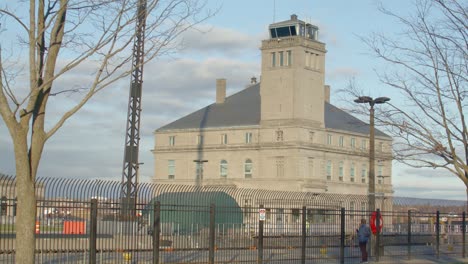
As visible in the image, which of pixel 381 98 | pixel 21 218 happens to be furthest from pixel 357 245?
pixel 21 218

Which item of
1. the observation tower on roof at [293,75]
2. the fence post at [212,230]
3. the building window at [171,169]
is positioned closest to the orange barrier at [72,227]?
the fence post at [212,230]

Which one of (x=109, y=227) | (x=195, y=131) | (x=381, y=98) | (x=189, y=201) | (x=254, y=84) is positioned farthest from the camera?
(x=254, y=84)

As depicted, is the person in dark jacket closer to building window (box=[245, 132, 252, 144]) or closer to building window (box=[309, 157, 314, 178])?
building window (box=[309, 157, 314, 178])

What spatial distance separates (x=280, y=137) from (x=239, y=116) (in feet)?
35.2

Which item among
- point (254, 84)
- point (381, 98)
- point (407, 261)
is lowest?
point (407, 261)

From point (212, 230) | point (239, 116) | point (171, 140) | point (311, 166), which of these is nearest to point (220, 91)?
point (239, 116)

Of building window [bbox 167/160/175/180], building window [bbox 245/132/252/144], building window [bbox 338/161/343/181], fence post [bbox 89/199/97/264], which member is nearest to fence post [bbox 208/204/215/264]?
fence post [bbox 89/199/97/264]

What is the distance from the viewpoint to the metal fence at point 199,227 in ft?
69.5

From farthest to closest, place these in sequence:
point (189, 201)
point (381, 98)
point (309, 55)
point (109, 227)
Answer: point (309, 55) < point (381, 98) < point (189, 201) < point (109, 227)

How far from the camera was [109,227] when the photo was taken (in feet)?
80.1

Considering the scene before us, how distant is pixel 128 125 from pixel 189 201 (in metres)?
38.1

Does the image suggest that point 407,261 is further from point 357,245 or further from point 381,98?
point 381,98

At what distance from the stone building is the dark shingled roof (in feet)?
0.52

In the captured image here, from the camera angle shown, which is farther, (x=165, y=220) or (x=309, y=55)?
(x=309, y=55)
